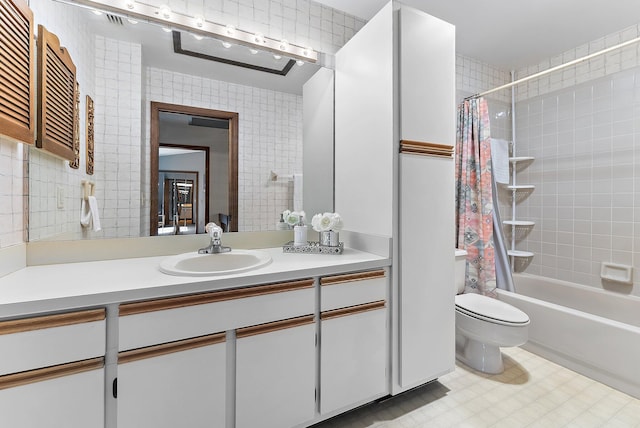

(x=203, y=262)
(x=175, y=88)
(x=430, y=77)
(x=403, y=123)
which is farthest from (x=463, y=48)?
(x=203, y=262)

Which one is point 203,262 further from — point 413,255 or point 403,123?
point 403,123

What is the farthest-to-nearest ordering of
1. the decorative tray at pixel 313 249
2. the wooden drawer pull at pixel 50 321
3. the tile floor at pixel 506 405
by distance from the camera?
1. the decorative tray at pixel 313 249
2. the tile floor at pixel 506 405
3. the wooden drawer pull at pixel 50 321

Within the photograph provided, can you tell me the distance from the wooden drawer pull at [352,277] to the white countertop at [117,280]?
0.03 meters

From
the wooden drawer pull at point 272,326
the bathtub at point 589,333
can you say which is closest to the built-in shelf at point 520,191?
the bathtub at point 589,333

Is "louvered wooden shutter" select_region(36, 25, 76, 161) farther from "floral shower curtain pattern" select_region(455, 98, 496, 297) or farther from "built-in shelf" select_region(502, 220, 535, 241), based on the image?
"built-in shelf" select_region(502, 220, 535, 241)

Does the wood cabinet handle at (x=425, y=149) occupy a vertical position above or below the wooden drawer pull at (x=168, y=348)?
above

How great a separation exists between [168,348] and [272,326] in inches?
15.4

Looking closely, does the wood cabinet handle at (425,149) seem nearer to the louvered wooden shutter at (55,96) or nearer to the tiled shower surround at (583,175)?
the louvered wooden shutter at (55,96)

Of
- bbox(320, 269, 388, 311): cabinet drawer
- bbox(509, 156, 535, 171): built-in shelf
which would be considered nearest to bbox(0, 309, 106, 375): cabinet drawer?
bbox(320, 269, 388, 311): cabinet drawer

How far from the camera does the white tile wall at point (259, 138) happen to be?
1662mm

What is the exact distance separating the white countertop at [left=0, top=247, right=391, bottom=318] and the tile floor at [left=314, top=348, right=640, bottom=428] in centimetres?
85

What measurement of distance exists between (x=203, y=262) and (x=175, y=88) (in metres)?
0.99

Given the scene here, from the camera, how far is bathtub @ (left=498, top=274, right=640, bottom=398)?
1691mm

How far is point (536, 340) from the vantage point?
2145 mm
